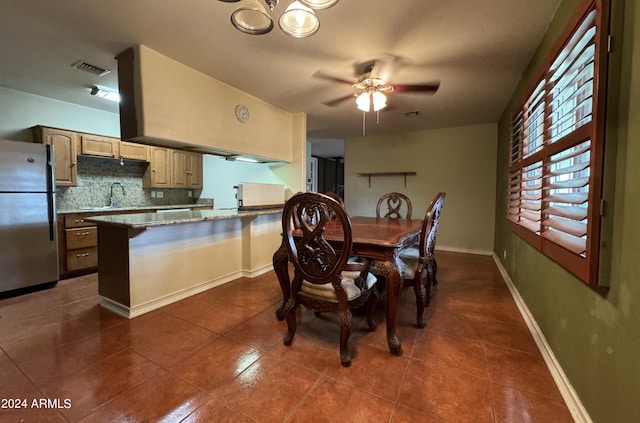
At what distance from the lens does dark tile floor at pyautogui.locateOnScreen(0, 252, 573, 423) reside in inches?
52.3

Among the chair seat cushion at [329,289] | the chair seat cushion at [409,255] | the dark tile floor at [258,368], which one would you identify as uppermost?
the chair seat cushion at [409,255]

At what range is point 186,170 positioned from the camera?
15.9ft

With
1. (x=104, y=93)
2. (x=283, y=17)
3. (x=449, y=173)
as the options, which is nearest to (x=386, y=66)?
(x=283, y=17)

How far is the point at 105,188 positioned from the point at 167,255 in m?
2.53

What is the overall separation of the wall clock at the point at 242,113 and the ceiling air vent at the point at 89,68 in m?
1.30

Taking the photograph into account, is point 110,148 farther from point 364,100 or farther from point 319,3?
point 319,3

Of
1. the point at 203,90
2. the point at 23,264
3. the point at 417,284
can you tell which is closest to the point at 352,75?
the point at 203,90

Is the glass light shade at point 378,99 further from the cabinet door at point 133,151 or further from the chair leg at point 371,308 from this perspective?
the cabinet door at point 133,151

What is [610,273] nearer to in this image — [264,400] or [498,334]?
[498,334]

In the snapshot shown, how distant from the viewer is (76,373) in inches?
62.6

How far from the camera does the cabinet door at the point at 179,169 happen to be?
184 inches

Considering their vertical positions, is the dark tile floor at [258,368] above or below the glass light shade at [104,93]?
below

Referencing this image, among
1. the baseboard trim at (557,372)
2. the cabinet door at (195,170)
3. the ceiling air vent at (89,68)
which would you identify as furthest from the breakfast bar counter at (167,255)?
the baseboard trim at (557,372)

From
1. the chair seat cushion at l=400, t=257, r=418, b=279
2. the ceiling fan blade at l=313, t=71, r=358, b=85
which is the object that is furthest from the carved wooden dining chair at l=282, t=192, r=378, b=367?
the ceiling fan blade at l=313, t=71, r=358, b=85
